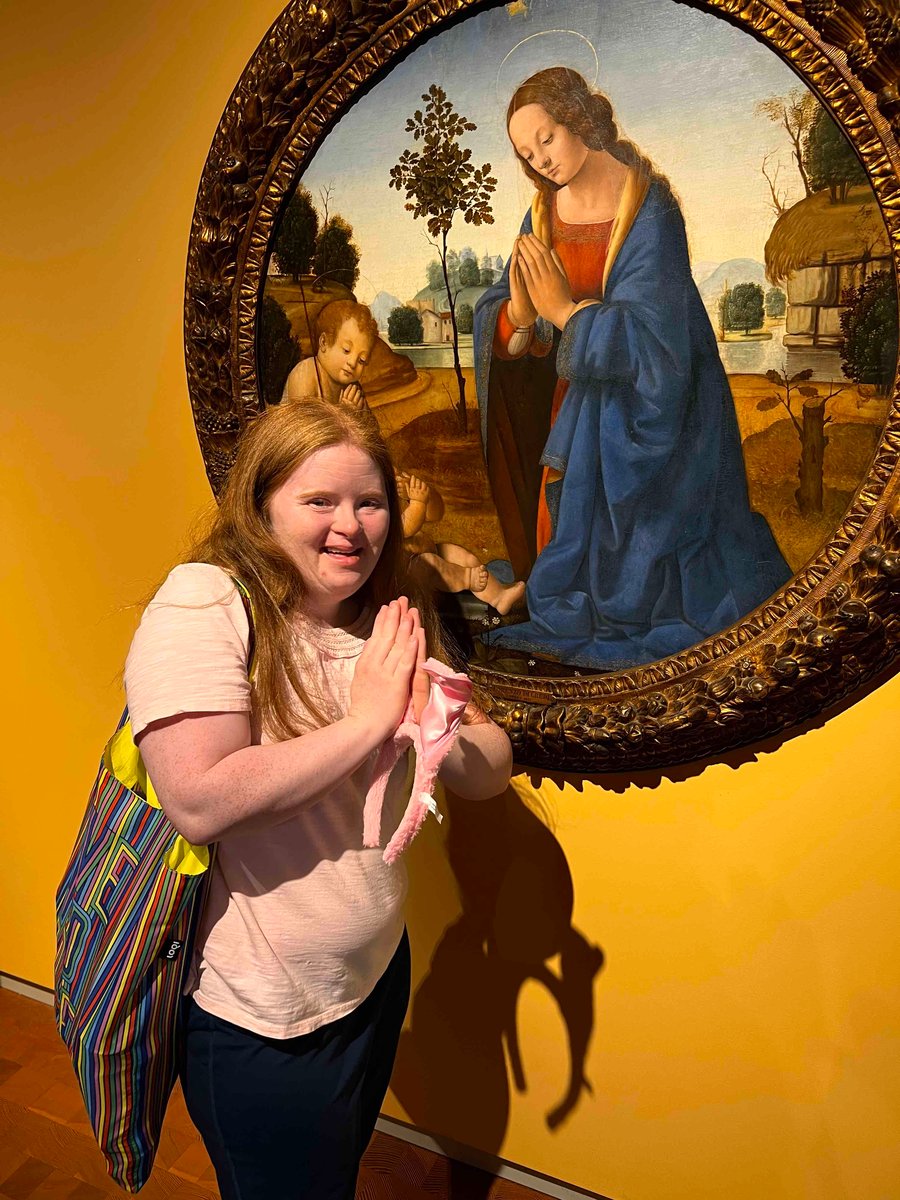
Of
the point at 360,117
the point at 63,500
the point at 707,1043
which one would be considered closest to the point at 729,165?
the point at 360,117

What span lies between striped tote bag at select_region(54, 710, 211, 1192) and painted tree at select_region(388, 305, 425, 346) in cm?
86

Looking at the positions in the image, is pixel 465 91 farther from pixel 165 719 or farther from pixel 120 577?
pixel 120 577

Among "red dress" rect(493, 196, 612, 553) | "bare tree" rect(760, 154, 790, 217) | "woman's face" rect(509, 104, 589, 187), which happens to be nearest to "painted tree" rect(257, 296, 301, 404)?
"red dress" rect(493, 196, 612, 553)

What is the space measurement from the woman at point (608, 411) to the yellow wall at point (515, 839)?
→ 1.12ft

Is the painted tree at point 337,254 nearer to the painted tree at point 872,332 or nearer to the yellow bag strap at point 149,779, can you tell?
the yellow bag strap at point 149,779

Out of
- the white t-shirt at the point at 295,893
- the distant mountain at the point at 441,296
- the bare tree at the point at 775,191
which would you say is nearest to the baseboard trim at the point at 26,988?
the white t-shirt at the point at 295,893

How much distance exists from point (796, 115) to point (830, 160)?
90 millimetres

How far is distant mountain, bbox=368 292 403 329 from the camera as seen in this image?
5.89 ft

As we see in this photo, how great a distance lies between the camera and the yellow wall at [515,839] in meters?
1.72

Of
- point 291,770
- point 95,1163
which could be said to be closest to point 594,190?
point 291,770

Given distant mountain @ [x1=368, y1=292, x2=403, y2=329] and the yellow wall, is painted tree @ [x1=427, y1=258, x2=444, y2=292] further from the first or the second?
the yellow wall

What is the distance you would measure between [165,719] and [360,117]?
1.18 m

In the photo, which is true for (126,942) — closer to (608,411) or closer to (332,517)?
(332,517)

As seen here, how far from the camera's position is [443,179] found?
1.71 metres
